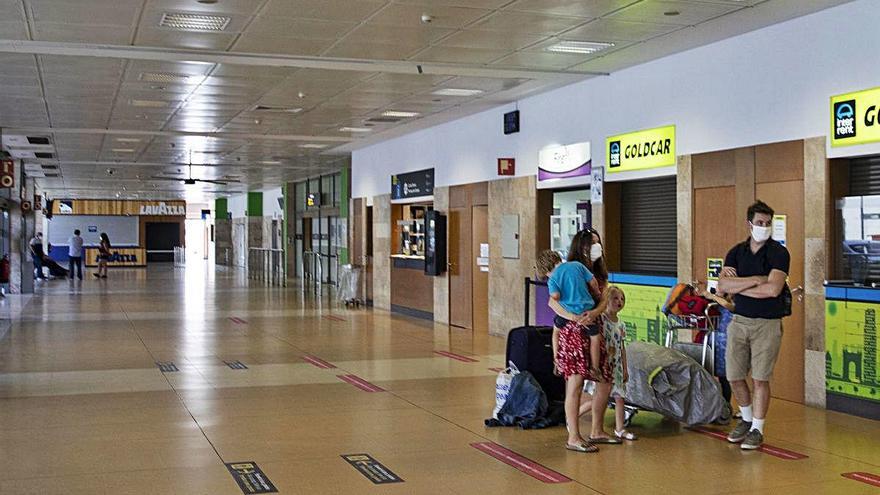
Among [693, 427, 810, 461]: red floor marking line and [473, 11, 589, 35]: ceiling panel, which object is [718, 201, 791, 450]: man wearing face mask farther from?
[473, 11, 589, 35]: ceiling panel

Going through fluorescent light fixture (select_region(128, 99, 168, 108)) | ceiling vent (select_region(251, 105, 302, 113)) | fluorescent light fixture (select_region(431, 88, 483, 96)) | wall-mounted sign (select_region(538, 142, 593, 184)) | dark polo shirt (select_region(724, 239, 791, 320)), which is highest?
fluorescent light fixture (select_region(128, 99, 168, 108))

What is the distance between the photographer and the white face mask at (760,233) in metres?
6.13

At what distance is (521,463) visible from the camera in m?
5.75

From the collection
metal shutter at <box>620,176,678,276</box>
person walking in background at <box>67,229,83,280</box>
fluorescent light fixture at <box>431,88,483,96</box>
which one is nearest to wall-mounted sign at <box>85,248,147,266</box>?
person walking in background at <box>67,229,83,280</box>

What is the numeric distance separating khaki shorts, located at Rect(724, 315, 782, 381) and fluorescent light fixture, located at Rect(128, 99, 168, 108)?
29.7 feet

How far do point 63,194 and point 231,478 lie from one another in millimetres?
36885

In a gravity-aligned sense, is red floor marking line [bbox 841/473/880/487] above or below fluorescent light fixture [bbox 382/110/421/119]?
below

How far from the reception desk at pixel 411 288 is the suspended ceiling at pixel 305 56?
92.8 inches

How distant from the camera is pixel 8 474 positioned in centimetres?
538

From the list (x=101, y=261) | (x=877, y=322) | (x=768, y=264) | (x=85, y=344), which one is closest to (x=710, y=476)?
(x=768, y=264)

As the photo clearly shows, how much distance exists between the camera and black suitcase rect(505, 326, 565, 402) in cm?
709

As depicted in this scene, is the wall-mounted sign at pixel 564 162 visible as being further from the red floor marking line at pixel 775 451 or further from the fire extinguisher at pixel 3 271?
the fire extinguisher at pixel 3 271

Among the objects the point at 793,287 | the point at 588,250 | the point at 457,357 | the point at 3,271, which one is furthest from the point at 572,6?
the point at 3,271

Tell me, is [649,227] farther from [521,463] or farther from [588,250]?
[521,463]
